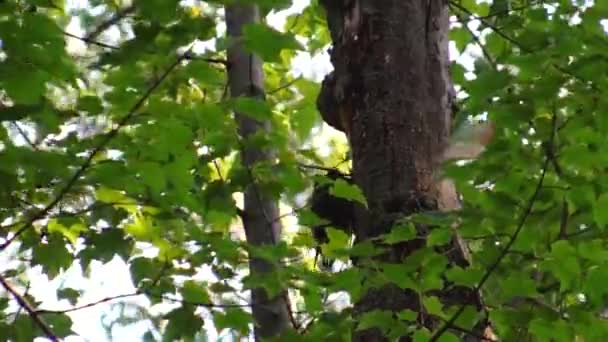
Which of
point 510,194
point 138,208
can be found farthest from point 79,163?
point 510,194

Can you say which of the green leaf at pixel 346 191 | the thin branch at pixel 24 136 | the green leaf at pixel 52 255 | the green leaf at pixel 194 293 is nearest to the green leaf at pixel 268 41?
the green leaf at pixel 346 191

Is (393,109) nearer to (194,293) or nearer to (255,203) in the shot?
(255,203)

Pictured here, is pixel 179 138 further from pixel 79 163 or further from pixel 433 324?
pixel 433 324

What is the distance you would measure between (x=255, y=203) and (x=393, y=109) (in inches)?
20.5

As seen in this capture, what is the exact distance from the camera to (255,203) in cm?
278

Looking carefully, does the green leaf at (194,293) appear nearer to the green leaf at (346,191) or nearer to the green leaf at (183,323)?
the green leaf at (183,323)

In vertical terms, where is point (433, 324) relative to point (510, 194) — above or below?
below

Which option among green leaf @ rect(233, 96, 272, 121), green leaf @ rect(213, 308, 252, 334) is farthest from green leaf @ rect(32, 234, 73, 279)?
green leaf @ rect(233, 96, 272, 121)

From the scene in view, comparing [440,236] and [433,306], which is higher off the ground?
[440,236]

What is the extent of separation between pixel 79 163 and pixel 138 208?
0.32 meters

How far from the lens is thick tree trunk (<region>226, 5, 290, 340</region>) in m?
2.60

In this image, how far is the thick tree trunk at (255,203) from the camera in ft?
8.54

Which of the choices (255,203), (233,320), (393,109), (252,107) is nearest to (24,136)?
(252,107)

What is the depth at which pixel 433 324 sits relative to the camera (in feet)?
7.33
